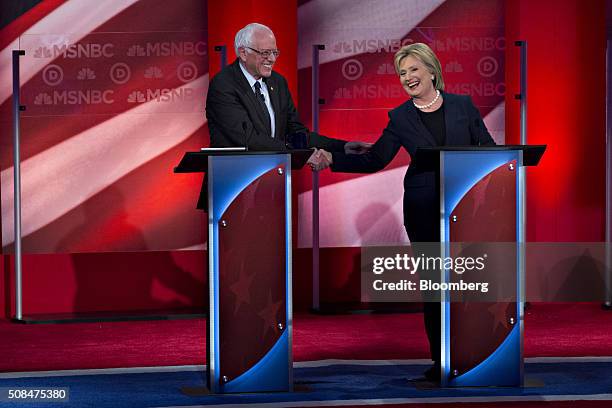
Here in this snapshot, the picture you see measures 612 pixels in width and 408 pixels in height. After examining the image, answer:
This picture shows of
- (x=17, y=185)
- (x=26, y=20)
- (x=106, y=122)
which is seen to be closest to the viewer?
(x=17, y=185)

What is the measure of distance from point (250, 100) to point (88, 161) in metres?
3.13

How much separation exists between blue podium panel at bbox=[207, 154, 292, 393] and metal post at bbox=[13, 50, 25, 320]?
11.2 ft

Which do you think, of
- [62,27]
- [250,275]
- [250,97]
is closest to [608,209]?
[250,97]

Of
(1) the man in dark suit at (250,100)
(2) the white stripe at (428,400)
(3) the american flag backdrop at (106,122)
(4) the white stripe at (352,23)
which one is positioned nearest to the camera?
(2) the white stripe at (428,400)

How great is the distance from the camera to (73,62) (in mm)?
8609

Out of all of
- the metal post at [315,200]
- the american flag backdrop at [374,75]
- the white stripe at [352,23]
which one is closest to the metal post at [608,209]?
the american flag backdrop at [374,75]

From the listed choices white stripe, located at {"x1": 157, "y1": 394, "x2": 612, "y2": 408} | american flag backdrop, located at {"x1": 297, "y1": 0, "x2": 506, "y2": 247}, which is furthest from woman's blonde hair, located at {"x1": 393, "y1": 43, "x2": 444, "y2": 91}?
american flag backdrop, located at {"x1": 297, "y1": 0, "x2": 506, "y2": 247}

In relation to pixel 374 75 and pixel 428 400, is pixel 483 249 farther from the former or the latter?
pixel 374 75

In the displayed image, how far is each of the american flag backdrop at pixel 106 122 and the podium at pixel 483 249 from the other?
11.7 ft

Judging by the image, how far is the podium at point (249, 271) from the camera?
5363mm

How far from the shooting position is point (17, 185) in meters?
8.43

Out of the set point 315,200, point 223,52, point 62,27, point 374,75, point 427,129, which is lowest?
point 315,200

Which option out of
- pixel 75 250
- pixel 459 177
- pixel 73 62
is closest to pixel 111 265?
pixel 75 250

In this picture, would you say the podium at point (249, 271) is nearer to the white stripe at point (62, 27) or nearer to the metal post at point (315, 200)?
the metal post at point (315, 200)
